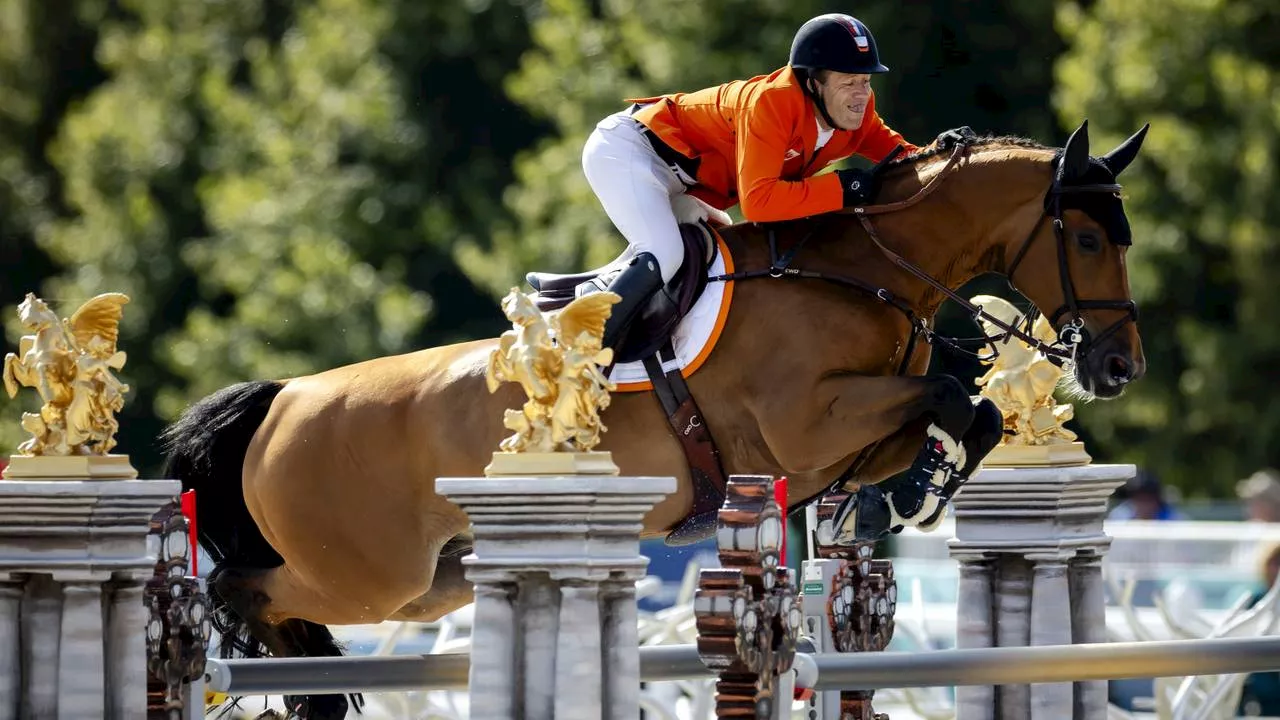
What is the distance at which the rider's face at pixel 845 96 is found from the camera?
595 cm

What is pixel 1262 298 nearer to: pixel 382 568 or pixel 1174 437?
pixel 1174 437

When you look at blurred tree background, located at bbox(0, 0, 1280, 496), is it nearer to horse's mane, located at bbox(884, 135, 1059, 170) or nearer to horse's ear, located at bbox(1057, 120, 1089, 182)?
horse's mane, located at bbox(884, 135, 1059, 170)

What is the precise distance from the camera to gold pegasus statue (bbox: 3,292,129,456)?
4.95 m

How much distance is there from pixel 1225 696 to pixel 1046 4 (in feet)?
29.3

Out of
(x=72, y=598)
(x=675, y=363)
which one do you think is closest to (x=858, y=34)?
(x=675, y=363)

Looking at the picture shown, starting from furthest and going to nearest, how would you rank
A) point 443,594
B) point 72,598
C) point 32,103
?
point 32,103 → point 443,594 → point 72,598

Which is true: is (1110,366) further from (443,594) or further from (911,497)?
(443,594)

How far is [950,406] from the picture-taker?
566 centimetres

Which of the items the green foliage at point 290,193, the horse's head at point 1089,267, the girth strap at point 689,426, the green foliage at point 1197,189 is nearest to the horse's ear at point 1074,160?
the horse's head at point 1089,267

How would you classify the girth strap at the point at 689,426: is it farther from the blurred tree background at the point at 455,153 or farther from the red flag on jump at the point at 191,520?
the blurred tree background at the point at 455,153

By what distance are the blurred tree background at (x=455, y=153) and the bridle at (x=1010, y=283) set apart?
5.92m

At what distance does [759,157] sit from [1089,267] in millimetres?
937

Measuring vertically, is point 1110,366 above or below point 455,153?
below

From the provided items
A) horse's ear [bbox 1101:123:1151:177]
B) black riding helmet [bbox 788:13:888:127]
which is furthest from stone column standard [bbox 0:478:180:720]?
horse's ear [bbox 1101:123:1151:177]
